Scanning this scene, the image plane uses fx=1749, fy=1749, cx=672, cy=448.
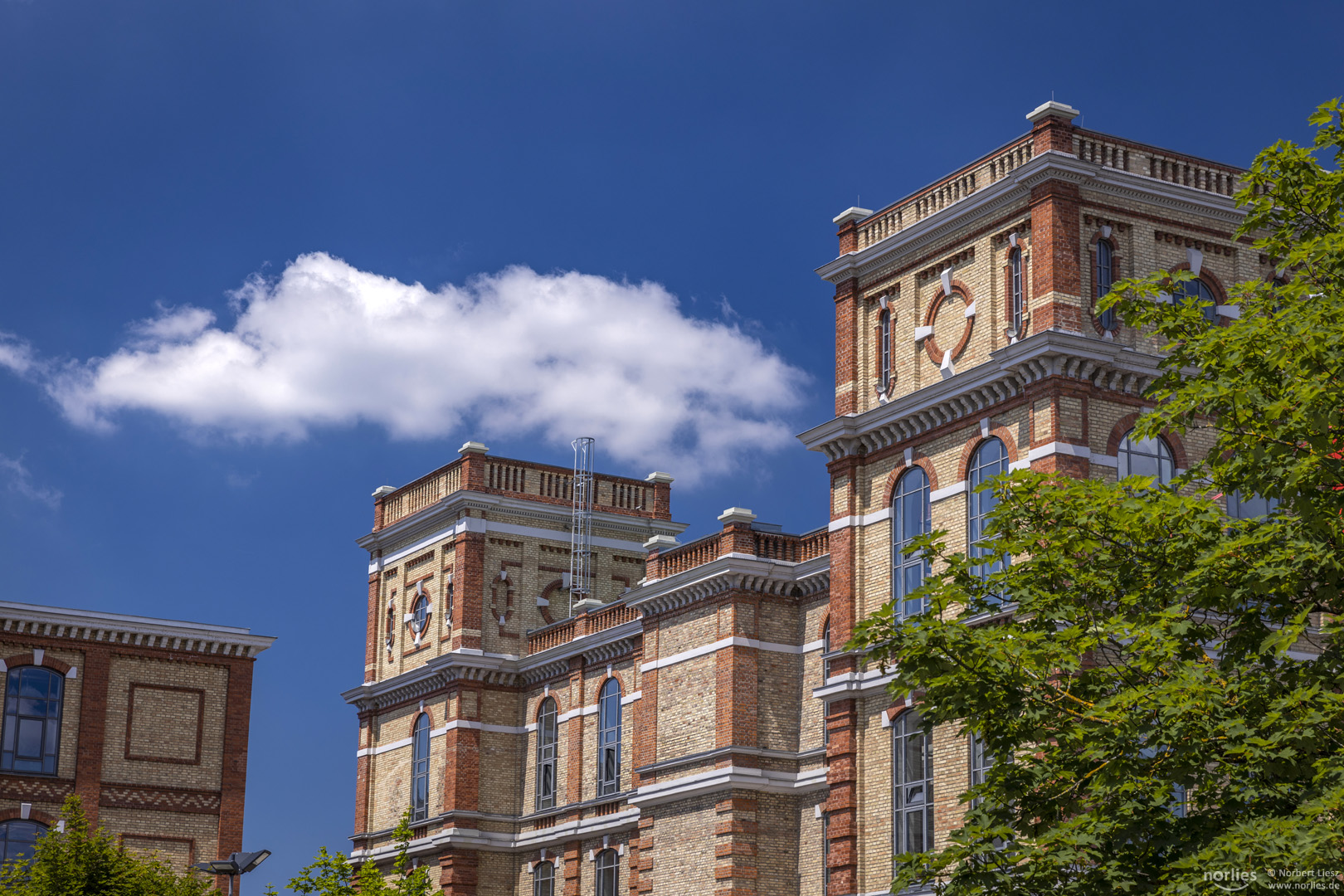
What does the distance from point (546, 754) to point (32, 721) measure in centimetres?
1575

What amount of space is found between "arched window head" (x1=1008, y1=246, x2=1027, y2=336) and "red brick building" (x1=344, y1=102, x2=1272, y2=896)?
55 millimetres

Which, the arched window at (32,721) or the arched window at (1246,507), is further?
the arched window at (32,721)

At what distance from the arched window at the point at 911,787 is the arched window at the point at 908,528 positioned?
233 cm

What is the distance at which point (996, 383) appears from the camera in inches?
1329

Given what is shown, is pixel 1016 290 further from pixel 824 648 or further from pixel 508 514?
pixel 508 514

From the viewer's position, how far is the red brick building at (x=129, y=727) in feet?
174

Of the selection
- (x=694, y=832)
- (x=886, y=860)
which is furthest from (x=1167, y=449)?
(x=694, y=832)

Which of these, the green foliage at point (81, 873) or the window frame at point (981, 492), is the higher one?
the window frame at point (981, 492)

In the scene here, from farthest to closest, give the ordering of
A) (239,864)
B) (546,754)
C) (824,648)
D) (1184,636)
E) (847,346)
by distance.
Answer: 1. (546,754)
2. (824,648)
3. (847,346)
4. (239,864)
5. (1184,636)

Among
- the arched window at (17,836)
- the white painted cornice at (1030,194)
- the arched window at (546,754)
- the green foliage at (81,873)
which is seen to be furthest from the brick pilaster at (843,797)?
the arched window at (17,836)

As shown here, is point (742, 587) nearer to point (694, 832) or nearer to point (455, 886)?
point (694, 832)

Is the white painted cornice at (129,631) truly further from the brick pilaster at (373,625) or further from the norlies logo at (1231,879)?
the norlies logo at (1231,879)

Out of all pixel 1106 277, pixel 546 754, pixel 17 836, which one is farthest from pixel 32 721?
pixel 1106 277

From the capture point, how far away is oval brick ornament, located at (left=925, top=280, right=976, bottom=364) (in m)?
35.4
